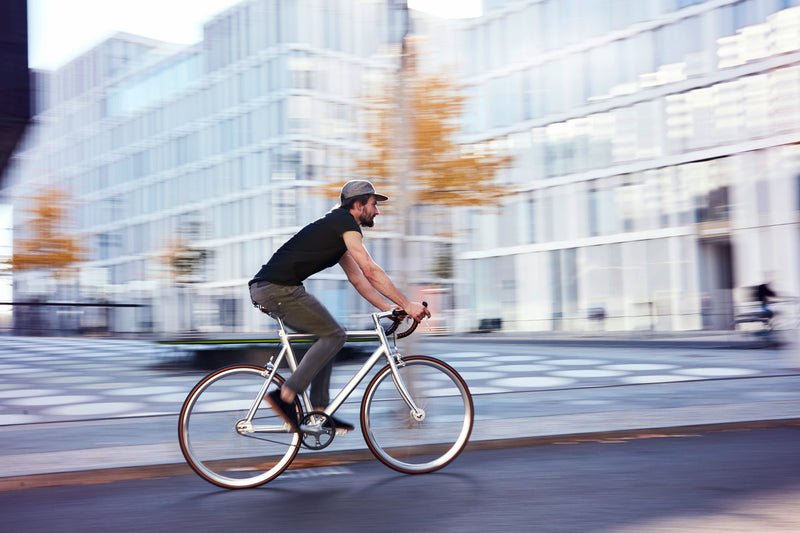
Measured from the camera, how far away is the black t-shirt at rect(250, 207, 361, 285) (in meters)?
4.84

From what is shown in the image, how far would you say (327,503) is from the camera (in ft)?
14.7

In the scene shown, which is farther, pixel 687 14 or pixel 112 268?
pixel 112 268

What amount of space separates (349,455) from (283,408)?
1.03 meters

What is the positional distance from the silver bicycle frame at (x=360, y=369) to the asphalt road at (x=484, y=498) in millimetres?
469

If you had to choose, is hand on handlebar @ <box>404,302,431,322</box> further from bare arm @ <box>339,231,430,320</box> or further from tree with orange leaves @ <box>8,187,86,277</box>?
tree with orange leaves @ <box>8,187,86,277</box>

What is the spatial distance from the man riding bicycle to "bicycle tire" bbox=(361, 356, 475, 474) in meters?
0.22

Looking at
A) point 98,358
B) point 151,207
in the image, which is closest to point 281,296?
point 98,358

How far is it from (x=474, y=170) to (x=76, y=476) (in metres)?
13.0

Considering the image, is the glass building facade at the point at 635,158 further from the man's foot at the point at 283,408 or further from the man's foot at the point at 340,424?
the man's foot at the point at 283,408

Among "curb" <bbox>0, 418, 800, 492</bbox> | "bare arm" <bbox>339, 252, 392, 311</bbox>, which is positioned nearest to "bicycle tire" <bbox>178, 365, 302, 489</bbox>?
"curb" <bbox>0, 418, 800, 492</bbox>

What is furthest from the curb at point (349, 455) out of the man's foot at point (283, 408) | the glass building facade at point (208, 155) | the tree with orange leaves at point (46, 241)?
the tree with orange leaves at point (46, 241)

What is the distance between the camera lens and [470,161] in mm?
17312

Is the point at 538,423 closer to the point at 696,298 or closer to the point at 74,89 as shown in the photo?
the point at 696,298

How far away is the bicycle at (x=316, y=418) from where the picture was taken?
4.87 metres
